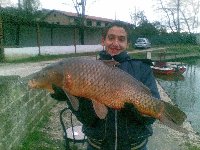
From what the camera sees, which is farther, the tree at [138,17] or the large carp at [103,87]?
the tree at [138,17]

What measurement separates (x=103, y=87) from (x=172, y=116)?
689 millimetres

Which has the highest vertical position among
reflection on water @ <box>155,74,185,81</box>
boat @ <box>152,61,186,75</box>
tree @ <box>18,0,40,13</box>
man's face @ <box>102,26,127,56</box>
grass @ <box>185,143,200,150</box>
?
tree @ <box>18,0,40,13</box>

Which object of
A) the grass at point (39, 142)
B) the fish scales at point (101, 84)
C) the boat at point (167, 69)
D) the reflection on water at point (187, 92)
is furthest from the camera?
the boat at point (167, 69)

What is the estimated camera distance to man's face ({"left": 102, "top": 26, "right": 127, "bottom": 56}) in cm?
354

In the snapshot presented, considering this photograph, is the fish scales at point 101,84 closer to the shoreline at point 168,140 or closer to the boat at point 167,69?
the shoreline at point 168,140

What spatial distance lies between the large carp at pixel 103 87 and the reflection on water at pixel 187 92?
1131cm

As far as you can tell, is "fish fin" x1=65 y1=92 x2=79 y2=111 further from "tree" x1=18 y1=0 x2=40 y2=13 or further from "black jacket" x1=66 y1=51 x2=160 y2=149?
"tree" x1=18 y1=0 x2=40 y2=13

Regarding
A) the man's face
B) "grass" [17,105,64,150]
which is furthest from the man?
"grass" [17,105,64,150]

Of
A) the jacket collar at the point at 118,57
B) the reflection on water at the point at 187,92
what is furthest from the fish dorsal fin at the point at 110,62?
the reflection on water at the point at 187,92

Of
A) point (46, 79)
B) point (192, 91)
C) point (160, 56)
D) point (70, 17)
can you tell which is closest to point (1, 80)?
point (46, 79)

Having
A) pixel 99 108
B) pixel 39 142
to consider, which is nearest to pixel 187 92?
pixel 39 142

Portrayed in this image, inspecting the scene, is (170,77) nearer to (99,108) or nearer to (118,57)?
(118,57)

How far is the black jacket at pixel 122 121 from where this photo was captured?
3.40 meters

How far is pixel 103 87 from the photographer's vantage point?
3059 mm
